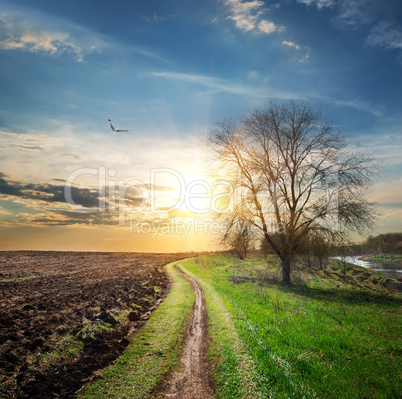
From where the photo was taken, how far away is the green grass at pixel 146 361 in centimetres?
610

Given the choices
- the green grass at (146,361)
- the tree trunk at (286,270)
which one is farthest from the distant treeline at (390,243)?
the green grass at (146,361)

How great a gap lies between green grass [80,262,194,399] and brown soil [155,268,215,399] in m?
0.30

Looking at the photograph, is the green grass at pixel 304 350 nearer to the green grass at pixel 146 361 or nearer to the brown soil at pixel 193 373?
the brown soil at pixel 193 373

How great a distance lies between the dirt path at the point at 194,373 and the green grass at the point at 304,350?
0.95ft

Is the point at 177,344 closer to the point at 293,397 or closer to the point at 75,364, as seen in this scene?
the point at 75,364

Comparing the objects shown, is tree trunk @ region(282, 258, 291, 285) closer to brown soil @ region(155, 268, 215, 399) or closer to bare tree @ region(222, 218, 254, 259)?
bare tree @ region(222, 218, 254, 259)

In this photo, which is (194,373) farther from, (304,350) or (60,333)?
(60,333)

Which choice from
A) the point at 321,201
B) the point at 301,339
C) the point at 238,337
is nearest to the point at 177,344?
the point at 238,337

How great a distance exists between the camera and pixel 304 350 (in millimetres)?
7945

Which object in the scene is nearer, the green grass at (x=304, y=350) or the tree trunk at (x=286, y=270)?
the green grass at (x=304, y=350)

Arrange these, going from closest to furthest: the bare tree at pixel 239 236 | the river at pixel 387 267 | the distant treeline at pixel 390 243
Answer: the bare tree at pixel 239 236, the river at pixel 387 267, the distant treeline at pixel 390 243

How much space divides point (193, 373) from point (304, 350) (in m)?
3.64

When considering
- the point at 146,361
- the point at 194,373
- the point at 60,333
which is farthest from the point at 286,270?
the point at 60,333

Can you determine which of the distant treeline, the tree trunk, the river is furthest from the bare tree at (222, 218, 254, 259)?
the distant treeline
